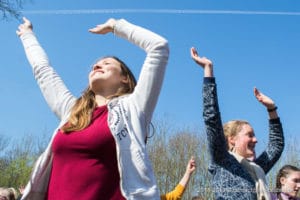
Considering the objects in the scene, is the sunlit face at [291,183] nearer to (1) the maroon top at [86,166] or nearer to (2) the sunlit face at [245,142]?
(2) the sunlit face at [245,142]

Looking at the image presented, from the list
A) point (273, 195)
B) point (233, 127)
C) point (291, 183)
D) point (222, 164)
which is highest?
point (233, 127)

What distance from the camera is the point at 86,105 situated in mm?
2305

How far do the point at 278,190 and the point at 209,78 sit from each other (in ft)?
5.54

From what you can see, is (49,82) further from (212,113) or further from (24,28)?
(212,113)

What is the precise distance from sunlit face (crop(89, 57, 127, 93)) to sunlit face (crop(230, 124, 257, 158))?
5.16 ft

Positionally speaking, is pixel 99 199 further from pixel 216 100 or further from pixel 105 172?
pixel 216 100

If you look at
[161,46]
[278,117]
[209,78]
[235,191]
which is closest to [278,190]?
[278,117]

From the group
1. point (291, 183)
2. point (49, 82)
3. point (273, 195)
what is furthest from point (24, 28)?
point (291, 183)

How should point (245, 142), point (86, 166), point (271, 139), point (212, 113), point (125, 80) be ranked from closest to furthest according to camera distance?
point (86, 166), point (125, 80), point (212, 113), point (245, 142), point (271, 139)

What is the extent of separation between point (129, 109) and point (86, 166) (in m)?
0.32

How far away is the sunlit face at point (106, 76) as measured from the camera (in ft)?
7.65

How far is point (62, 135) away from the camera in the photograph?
2145 millimetres

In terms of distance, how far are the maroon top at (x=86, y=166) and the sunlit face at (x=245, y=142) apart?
5.90 ft

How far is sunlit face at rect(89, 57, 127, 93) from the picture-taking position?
2332 millimetres
